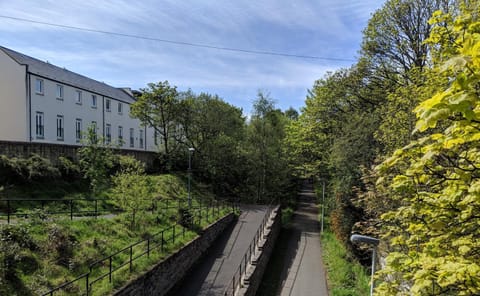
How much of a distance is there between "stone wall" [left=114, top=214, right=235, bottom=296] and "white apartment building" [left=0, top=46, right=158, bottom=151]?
8.81m

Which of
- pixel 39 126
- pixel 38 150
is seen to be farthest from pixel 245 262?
pixel 39 126

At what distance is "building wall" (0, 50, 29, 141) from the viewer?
22578 millimetres

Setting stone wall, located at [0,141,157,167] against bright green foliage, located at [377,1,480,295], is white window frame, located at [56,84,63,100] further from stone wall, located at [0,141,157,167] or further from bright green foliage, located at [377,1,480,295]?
bright green foliage, located at [377,1,480,295]

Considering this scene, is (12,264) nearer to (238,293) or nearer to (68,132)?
(238,293)

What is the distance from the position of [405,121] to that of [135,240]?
11490 millimetres

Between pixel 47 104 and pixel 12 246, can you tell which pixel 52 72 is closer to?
pixel 47 104

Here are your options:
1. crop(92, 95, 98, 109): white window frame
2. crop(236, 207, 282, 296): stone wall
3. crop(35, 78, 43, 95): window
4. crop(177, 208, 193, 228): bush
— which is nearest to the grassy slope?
crop(177, 208, 193, 228): bush

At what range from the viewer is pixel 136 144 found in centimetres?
3784

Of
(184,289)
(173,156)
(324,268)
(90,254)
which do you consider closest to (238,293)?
(184,289)

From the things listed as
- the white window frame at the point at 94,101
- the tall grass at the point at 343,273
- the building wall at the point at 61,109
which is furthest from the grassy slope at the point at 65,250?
the white window frame at the point at 94,101

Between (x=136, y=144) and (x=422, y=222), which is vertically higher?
(x=136, y=144)

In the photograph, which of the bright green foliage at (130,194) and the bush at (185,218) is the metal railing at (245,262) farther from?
the bright green foliage at (130,194)

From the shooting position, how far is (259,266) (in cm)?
1555

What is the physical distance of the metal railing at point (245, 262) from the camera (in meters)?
12.6
